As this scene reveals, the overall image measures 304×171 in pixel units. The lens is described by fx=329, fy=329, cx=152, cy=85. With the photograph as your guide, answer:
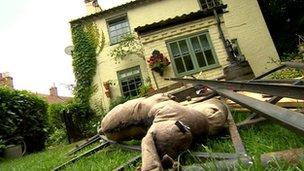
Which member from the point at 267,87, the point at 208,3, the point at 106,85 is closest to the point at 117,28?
the point at 106,85

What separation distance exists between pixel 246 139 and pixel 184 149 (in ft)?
2.27

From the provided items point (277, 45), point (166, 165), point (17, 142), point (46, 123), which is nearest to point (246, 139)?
point (166, 165)

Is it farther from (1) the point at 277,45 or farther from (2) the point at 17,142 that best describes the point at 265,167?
(1) the point at 277,45

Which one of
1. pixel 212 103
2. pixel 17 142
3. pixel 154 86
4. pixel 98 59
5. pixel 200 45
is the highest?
pixel 98 59

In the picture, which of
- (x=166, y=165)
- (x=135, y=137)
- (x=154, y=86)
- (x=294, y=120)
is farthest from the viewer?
(x=154, y=86)

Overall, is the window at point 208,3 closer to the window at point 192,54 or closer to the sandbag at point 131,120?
the window at point 192,54

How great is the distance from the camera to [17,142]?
432 inches

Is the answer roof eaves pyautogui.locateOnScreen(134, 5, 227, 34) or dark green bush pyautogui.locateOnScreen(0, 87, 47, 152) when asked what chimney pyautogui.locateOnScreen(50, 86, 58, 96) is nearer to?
dark green bush pyautogui.locateOnScreen(0, 87, 47, 152)

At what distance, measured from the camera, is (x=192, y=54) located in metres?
14.8

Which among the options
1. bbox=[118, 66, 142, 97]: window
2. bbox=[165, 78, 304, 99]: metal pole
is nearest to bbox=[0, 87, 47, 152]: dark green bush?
bbox=[118, 66, 142, 97]: window

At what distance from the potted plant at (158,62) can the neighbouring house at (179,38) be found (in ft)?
0.86

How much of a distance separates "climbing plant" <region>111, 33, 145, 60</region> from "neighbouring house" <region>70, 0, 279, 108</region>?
11.1 inches

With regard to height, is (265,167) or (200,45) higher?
(200,45)

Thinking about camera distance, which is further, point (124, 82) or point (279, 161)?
point (124, 82)
